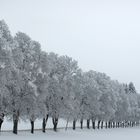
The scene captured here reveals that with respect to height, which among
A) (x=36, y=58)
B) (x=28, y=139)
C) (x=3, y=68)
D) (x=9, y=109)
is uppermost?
(x=36, y=58)

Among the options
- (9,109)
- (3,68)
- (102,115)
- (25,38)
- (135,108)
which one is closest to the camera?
(3,68)

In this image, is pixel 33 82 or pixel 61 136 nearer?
pixel 33 82

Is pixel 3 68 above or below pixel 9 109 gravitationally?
above

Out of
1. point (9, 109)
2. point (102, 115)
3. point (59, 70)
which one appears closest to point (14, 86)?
point (9, 109)

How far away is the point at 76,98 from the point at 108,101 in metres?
26.1

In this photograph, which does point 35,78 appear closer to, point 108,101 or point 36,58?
point 36,58

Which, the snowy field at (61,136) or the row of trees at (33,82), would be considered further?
the snowy field at (61,136)

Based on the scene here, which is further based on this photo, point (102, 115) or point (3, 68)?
point (102, 115)

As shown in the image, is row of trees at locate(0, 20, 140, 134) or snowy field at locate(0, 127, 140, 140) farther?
snowy field at locate(0, 127, 140, 140)

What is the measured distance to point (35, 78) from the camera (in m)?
61.1

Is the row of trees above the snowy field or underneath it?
above

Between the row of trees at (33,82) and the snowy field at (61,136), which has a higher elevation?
the row of trees at (33,82)

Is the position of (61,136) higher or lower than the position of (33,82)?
lower

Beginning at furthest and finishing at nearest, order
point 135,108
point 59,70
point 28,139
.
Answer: point 135,108
point 59,70
point 28,139
